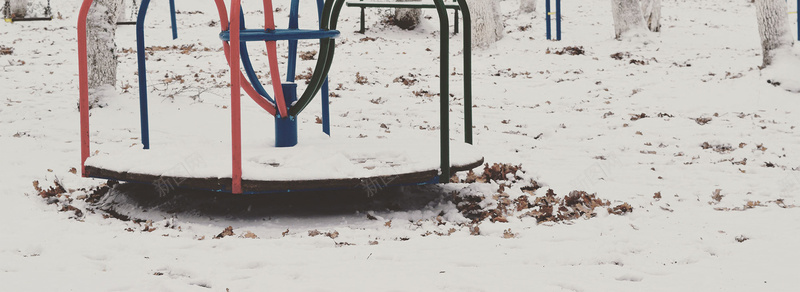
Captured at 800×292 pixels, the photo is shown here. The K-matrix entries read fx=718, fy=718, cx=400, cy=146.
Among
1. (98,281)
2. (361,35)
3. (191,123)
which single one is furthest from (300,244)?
(361,35)

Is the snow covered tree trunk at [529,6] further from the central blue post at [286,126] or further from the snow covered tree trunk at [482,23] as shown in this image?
the central blue post at [286,126]

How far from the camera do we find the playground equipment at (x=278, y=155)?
416 cm

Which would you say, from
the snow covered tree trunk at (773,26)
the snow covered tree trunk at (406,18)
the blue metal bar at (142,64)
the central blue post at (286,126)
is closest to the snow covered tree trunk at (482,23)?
the snow covered tree trunk at (406,18)

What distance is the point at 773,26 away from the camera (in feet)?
28.2

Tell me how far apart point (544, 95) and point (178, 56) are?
238 inches

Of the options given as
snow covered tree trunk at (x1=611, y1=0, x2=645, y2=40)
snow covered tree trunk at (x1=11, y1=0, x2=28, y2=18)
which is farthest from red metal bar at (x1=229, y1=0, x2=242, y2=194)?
snow covered tree trunk at (x1=11, y1=0, x2=28, y2=18)

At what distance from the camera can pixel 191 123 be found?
720cm

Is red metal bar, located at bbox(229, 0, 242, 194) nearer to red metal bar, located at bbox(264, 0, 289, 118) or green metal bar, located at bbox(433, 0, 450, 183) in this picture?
red metal bar, located at bbox(264, 0, 289, 118)

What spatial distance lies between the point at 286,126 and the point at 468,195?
54.0 inches

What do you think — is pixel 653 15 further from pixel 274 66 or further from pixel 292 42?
pixel 274 66

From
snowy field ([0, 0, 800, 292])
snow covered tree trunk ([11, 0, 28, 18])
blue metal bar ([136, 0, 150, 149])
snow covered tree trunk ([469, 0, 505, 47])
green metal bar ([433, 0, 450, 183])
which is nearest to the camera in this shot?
snowy field ([0, 0, 800, 292])

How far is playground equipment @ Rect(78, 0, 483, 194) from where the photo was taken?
13.7 ft

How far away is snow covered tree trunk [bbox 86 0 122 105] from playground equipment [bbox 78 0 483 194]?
2888 millimetres

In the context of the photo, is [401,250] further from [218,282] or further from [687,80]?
[687,80]
